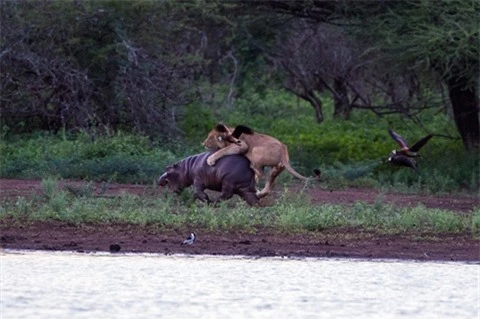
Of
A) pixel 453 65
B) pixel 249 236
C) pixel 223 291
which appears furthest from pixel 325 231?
pixel 453 65

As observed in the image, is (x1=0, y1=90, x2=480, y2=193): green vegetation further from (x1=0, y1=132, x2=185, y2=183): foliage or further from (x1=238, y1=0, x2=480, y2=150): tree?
(x1=238, y1=0, x2=480, y2=150): tree

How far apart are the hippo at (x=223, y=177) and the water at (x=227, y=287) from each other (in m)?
2.55

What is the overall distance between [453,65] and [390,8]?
5.10ft

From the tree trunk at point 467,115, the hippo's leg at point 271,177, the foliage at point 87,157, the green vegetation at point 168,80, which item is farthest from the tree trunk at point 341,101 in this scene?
the hippo's leg at point 271,177

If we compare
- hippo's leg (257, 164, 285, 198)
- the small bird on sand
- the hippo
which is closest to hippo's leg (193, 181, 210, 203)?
the hippo

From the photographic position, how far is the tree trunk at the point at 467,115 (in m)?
20.1

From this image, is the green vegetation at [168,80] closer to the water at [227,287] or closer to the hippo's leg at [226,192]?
the hippo's leg at [226,192]

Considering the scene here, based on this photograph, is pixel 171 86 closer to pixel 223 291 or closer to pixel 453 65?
pixel 453 65

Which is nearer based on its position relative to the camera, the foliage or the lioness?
the lioness

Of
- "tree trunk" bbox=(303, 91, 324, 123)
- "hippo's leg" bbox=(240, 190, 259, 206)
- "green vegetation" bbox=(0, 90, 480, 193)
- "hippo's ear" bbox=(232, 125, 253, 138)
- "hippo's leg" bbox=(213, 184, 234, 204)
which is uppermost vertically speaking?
"hippo's ear" bbox=(232, 125, 253, 138)

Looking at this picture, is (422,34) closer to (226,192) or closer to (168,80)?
(168,80)

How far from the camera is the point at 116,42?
19625mm

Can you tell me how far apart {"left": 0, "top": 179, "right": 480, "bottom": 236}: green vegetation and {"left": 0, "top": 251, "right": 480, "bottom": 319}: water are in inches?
57.1

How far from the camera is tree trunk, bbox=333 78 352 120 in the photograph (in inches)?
1110
